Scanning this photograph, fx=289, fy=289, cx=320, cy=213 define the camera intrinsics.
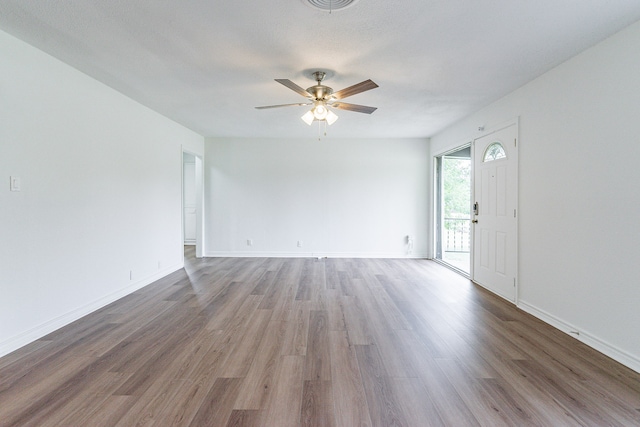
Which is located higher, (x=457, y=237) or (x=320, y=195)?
(x=320, y=195)

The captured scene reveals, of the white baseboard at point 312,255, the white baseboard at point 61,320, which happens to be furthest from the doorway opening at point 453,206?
the white baseboard at point 61,320

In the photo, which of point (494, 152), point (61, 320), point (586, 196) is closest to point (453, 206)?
point (494, 152)

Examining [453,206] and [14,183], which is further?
[453,206]

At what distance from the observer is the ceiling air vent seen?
1.91 m

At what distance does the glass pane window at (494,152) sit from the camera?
12.4 ft

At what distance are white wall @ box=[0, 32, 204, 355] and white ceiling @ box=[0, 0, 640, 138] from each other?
1.00ft

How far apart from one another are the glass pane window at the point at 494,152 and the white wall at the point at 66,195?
16.0ft

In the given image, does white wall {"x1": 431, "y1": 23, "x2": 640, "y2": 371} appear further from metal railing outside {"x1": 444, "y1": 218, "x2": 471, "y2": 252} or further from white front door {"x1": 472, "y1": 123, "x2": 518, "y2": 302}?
metal railing outside {"x1": 444, "y1": 218, "x2": 471, "y2": 252}

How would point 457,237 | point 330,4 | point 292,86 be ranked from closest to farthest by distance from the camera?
point 330,4 < point 292,86 < point 457,237

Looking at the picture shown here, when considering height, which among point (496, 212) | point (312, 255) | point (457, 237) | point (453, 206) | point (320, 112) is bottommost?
point (312, 255)

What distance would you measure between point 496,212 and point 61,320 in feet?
16.6

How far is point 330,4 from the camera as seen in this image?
1.94 m

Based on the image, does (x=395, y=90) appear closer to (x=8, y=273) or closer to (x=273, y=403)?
(x=273, y=403)

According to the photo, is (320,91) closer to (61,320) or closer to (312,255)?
(61,320)
